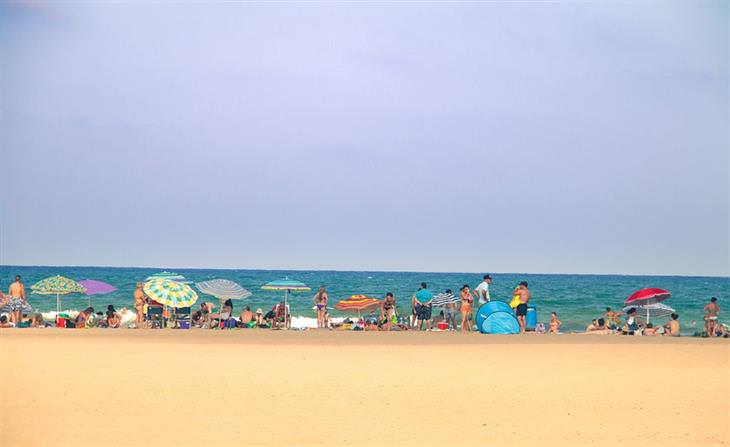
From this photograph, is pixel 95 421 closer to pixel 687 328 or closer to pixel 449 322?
pixel 449 322

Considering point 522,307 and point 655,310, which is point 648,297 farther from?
point 522,307

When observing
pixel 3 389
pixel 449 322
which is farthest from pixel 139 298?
pixel 3 389

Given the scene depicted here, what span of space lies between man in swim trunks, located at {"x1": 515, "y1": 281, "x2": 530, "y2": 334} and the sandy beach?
187 inches

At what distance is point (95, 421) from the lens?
10031 millimetres

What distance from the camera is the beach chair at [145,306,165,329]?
25.9 metres

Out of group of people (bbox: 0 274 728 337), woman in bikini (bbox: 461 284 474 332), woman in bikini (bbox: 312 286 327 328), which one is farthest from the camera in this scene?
woman in bikini (bbox: 312 286 327 328)

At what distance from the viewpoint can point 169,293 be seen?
2511 centimetres

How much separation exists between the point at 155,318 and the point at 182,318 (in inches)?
35.8

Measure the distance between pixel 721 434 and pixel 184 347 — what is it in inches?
476

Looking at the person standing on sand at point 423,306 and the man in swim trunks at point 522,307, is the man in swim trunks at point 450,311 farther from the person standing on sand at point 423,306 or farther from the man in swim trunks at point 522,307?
the man in swim trunks at point 522,307

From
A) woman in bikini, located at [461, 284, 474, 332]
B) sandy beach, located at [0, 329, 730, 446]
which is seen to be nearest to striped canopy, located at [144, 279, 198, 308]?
sandy beach, located at [0, 329, 730, 446]

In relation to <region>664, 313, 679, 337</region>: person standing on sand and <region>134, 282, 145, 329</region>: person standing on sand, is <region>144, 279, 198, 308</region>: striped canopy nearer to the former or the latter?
<region>134, 282, 145, 329</region>: person standing on sand

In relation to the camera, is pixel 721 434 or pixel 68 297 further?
pixel 68 297

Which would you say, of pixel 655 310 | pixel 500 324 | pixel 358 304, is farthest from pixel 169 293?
pixel 655 310
